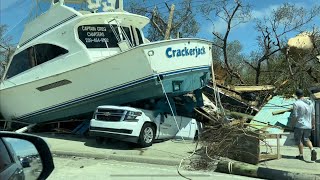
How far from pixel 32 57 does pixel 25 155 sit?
1314 cm

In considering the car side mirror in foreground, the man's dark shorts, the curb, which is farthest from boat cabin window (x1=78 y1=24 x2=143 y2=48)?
the car side mirror in foreground

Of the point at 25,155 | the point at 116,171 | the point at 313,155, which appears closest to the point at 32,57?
the point at 116,171

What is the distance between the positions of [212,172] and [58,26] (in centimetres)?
777

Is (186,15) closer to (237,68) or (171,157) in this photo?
(237,68)

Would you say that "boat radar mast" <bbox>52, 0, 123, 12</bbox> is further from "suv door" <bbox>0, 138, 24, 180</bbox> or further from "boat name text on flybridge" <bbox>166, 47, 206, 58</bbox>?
"suv door" <bbox>0, 138, 24, 180</bbox>

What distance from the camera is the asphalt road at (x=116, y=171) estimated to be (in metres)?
9.13

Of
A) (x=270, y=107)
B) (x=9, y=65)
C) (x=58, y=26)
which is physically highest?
(x=58, y=26)

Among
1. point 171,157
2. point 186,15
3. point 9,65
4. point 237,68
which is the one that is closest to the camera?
point 171,157

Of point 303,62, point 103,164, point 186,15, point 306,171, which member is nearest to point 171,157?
point 103,164

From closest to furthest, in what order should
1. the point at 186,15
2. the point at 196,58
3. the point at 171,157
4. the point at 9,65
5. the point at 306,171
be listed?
the point at 306,171 → the point at 171,157 → the point at 196,58 → the point at 9,65 → the point at 186,15

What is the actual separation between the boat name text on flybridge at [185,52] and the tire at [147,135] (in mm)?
2000

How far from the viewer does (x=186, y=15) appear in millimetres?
28016

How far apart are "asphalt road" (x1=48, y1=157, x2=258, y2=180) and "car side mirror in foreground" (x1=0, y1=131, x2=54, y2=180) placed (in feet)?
19.8

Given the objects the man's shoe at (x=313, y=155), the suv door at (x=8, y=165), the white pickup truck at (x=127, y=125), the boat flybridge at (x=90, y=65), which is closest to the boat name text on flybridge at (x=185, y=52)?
the boat flybridge at (x=90, y=65)
